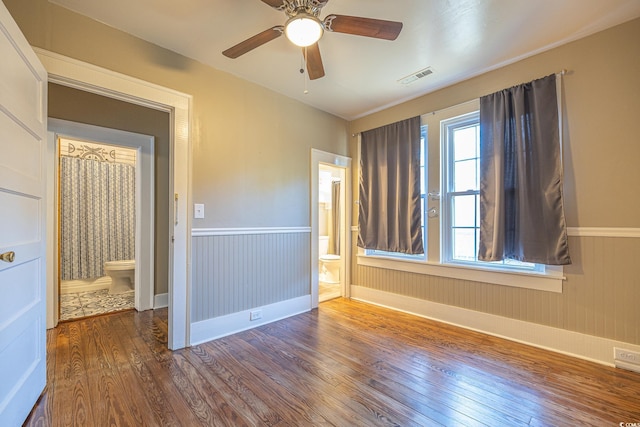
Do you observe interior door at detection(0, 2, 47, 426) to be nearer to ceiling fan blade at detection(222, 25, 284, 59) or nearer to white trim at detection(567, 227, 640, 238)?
ceiling fan blade at detection(222, 25, 284, 59)

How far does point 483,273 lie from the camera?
2.71 metres

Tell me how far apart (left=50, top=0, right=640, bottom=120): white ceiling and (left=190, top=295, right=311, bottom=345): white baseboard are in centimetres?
238

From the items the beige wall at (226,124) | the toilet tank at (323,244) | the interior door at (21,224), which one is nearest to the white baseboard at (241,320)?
the beige wall at (226,124)

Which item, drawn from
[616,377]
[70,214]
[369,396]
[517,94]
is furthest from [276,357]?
[70,214]

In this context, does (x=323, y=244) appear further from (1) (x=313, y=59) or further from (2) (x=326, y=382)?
(1) (x=313, y=59)

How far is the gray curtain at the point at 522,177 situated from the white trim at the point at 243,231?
193 centimetres

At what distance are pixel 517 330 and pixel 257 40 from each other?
3150mm

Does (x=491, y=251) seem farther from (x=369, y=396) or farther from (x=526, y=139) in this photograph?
(x=369, y=396)

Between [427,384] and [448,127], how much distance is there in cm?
246

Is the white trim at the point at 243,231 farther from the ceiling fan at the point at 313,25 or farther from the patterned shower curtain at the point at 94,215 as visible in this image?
the patterned shower curtain at the point at 94,215

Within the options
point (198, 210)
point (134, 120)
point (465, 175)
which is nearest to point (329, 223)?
point (465, 175)

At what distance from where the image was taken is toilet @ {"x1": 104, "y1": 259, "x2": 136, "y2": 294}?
4.00 m

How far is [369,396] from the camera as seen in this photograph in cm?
172

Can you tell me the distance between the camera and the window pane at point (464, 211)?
112 inches
